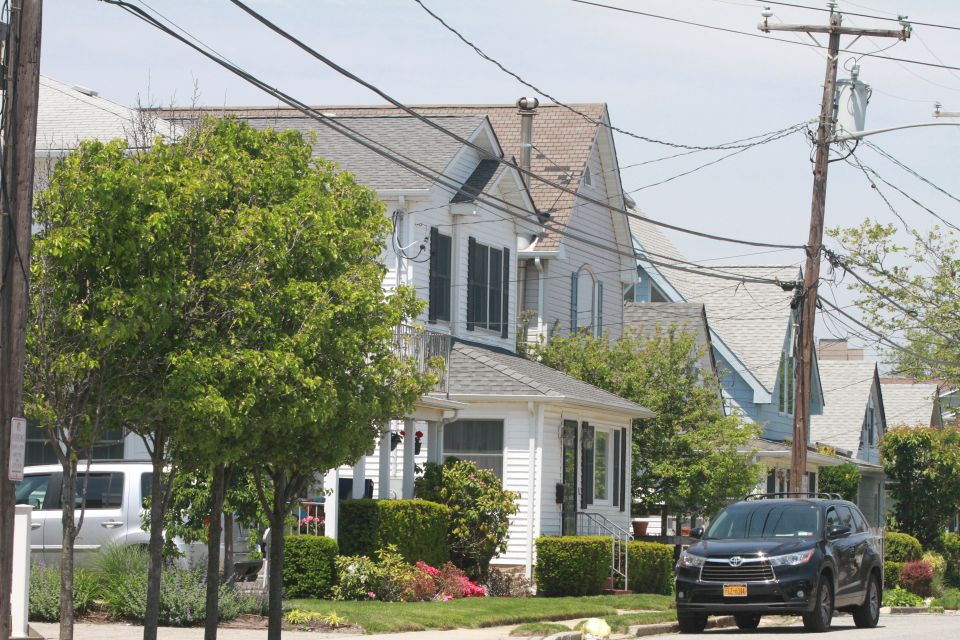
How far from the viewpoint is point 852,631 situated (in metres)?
20.5

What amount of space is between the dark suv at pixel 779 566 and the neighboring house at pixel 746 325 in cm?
2298

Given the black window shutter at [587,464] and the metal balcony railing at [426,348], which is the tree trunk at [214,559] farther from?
the black window shutter at [587,464]

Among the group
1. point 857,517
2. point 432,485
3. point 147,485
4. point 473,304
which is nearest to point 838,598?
point 857,517

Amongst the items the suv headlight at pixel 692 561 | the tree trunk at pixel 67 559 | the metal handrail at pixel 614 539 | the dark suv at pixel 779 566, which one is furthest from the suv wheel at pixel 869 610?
the tree trunk at pixel 67 559

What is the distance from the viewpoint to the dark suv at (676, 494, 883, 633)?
19.2 meters

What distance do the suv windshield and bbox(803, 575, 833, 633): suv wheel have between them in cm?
73

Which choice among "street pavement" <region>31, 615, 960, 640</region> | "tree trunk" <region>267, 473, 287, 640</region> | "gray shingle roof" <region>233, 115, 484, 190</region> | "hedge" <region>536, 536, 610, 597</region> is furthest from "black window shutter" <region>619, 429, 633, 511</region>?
"tree trunk" <region>267, 473, 287, 640</region>

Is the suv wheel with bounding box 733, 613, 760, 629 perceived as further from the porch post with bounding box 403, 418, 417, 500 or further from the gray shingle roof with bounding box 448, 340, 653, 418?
the gray shingle roof with bounding box 448, 340, 653, 418

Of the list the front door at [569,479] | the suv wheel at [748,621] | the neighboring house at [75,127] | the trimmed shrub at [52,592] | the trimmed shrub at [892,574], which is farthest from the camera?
the trimmed shrub at [892,574]

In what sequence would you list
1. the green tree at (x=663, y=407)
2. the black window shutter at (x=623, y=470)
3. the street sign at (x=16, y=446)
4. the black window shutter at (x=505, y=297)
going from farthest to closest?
the green tree at (x=663, y=407), the black window shutter at (x=505, y=297), the black window shutter at (x=623, y=470), the street sign at (x=16, y=446)

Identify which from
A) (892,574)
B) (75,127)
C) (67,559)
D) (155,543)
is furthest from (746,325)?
(67,559)

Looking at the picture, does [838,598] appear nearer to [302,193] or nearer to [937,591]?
[302,193]

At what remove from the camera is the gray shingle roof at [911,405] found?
63719mm

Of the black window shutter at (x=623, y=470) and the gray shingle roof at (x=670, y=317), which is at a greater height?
the gray shingle roof at (x=670, y=317)
